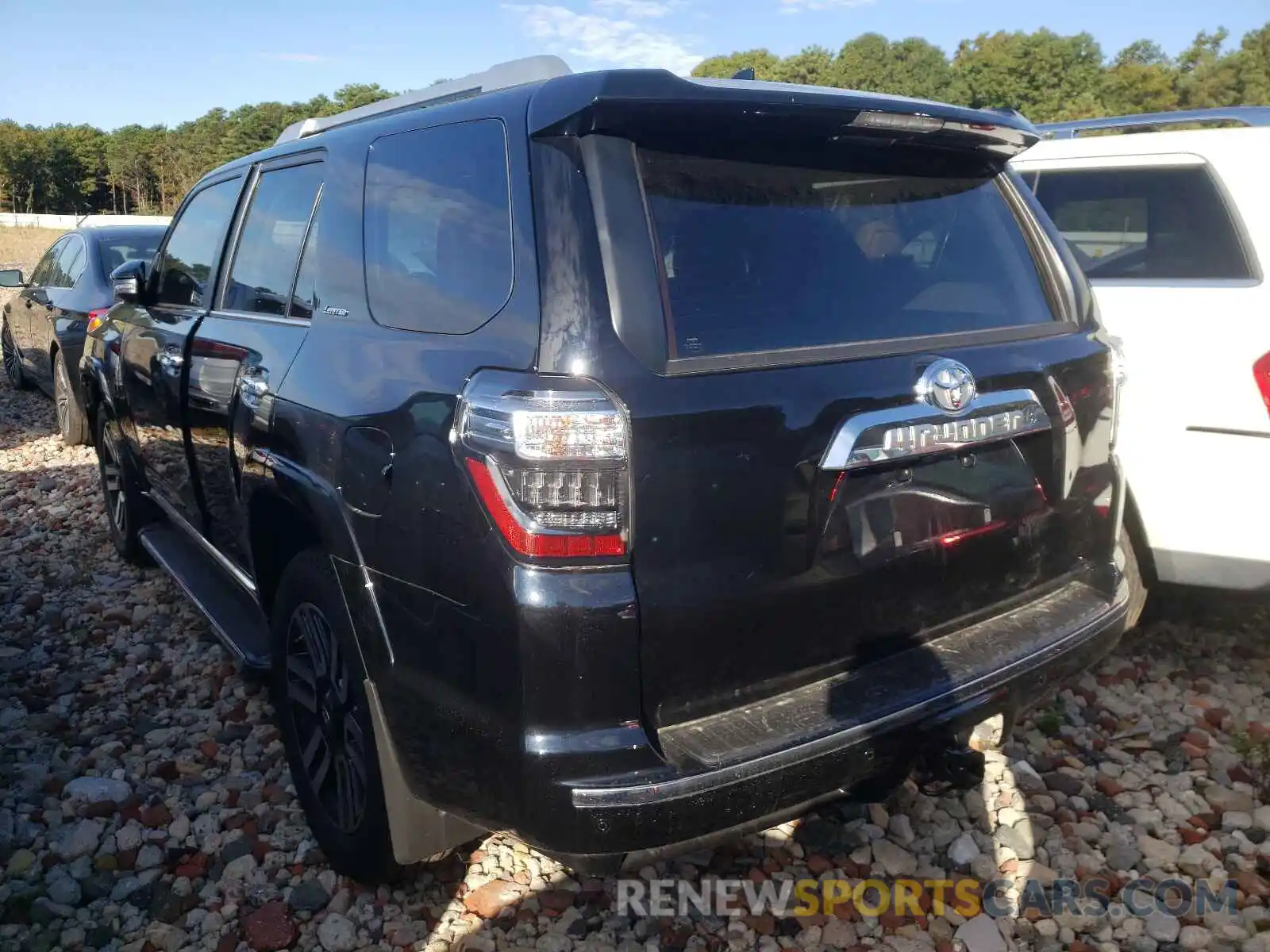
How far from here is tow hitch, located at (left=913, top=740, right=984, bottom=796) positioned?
2.29m

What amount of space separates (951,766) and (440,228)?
174 cm

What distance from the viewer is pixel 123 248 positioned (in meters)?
7.27

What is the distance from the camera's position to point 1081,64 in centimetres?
6144

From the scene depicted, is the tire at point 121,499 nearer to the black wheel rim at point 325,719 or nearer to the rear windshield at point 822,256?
the black wheel rim at point 325,719

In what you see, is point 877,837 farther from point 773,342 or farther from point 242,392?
point 242,392

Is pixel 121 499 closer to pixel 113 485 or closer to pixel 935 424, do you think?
pixel 113 485

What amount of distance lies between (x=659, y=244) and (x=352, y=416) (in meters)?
0.81

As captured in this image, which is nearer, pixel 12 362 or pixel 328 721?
pixel 328 721

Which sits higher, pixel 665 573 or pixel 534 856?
pixel 665 573

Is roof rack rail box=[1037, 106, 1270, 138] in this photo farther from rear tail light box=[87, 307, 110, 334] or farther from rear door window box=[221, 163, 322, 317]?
rear tail light box=[87, 307, 110, 334]

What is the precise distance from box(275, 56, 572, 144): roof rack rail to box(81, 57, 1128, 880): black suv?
0.07ft

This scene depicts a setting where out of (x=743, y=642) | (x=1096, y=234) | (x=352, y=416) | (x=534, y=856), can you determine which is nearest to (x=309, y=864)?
(x=534, y=856)

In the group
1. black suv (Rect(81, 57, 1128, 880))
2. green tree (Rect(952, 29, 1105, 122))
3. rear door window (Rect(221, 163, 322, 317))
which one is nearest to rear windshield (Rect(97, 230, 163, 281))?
rear door window (Rect(221, 163, 322, 317))

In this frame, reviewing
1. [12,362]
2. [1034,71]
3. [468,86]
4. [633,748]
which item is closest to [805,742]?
[633,748]
